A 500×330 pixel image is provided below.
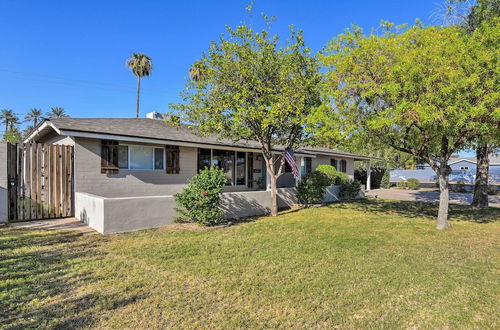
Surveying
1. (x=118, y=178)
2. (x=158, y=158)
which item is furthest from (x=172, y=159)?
(x=118, y=178)

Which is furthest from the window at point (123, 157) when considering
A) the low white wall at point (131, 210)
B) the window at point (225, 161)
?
the window at point (225, 161)

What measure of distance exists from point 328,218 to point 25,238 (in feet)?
29.5

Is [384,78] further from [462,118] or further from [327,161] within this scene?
[327,161]

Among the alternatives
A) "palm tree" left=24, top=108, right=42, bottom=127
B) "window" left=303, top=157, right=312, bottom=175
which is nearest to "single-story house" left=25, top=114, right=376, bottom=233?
"window" left=303, top=157, right=312, bottom=175

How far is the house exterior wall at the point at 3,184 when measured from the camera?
8.04m

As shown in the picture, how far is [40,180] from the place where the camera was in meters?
8.73

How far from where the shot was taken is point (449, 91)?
6.86 m

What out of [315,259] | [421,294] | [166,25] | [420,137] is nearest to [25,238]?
[315,259]

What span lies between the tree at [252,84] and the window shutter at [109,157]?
3.05 m

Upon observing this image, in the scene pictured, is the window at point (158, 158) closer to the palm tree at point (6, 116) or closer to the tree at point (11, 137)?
the tree at point (11, 137)

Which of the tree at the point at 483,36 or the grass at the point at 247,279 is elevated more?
the tree at the point at 483,36

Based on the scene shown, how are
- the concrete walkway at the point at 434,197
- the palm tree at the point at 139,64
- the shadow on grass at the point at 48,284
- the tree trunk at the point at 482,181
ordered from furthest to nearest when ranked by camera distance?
the palm tree at the point at 139,64 → the concrete walkway at the point at 434,197 → the tree trunk at the point at 482,181 → the shadow on grass at the point at 48,284

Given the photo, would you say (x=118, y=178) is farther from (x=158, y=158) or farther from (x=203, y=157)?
(x=203, y=157)

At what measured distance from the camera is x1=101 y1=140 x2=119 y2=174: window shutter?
31.4 ft
